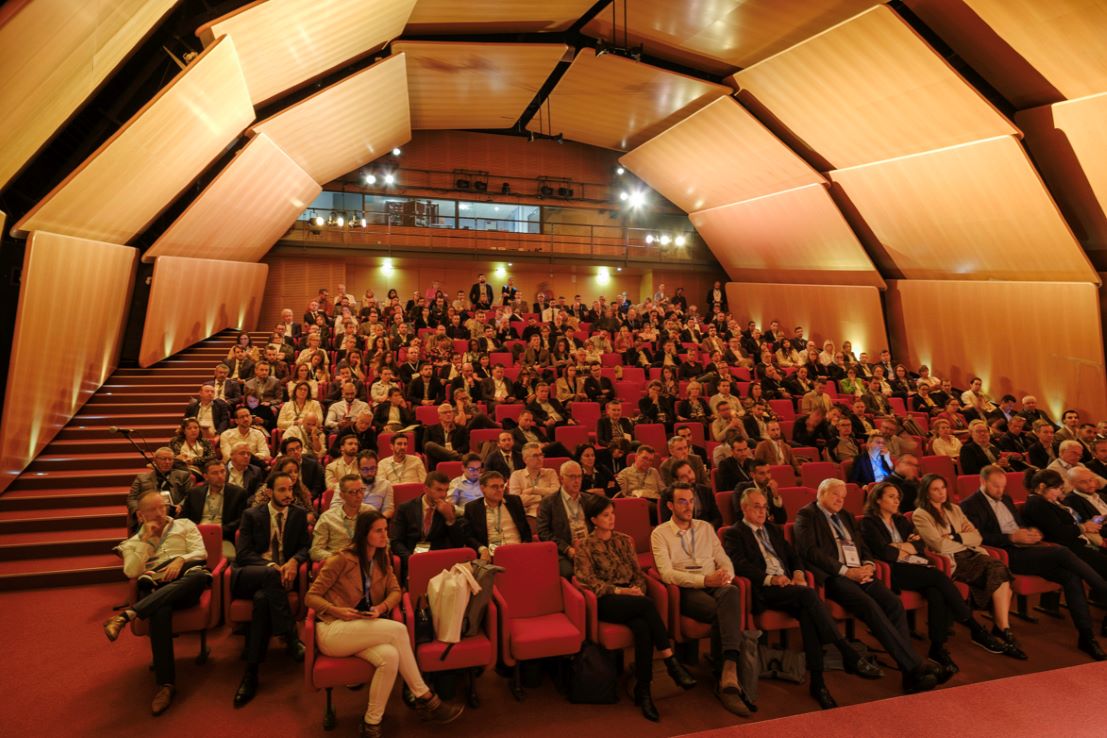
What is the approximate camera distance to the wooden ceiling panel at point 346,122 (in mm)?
9094

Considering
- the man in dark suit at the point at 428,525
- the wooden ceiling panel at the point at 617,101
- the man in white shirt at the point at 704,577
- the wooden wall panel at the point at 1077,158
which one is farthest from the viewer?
the wooden ceiling panel at the point at 617,101

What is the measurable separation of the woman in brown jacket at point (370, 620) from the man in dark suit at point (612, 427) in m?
3.07

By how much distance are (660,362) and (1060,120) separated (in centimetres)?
541

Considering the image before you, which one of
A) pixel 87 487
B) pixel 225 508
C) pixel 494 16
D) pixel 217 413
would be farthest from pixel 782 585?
pixel 494 16

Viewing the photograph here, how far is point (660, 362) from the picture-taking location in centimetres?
952

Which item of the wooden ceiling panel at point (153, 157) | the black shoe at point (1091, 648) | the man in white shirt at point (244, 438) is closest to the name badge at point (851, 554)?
the black shoe at point (1091, 648)

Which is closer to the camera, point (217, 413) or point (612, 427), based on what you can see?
point (612, 427)

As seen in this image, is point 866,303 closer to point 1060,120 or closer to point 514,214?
point 1060,120

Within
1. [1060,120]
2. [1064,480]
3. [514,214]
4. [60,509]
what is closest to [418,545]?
[60,509]

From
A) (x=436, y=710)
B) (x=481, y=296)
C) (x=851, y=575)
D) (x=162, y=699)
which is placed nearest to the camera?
(x=436, y=710)

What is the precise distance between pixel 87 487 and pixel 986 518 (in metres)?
7.23

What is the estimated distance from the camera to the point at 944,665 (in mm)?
3582

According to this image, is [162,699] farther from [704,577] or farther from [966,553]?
[966,553]

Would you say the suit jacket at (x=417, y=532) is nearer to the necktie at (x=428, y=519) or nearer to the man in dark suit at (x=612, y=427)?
the necktie at (x=428, y=519)
